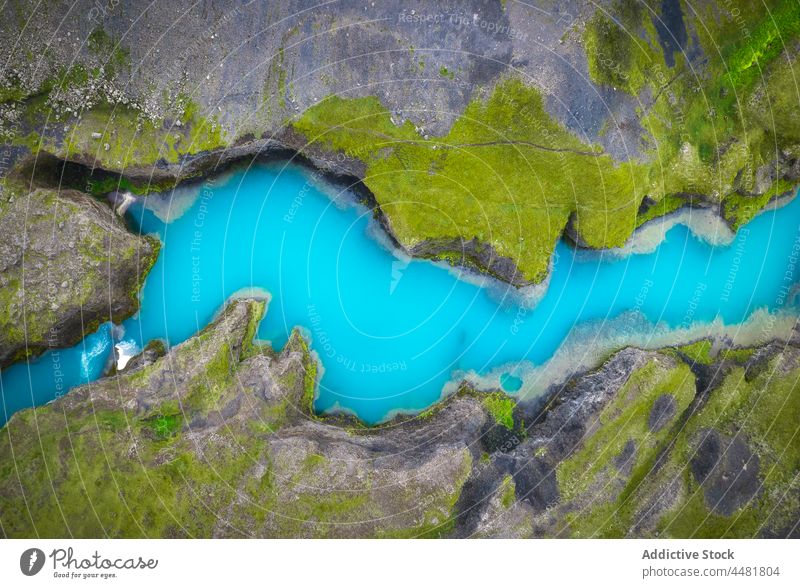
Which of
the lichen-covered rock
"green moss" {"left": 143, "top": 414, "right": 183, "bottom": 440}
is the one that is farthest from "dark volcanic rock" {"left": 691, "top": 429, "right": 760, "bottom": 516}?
the lichen-covered rock

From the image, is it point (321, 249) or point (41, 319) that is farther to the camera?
point (321, 249)

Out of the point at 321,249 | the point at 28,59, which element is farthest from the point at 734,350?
the point at 28,59

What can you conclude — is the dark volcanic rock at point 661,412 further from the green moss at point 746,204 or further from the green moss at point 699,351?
the green moss at point 746,204

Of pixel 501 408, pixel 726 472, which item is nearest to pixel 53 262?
pixel 501 408

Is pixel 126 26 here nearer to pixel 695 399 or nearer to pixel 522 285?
pixel 522 285
